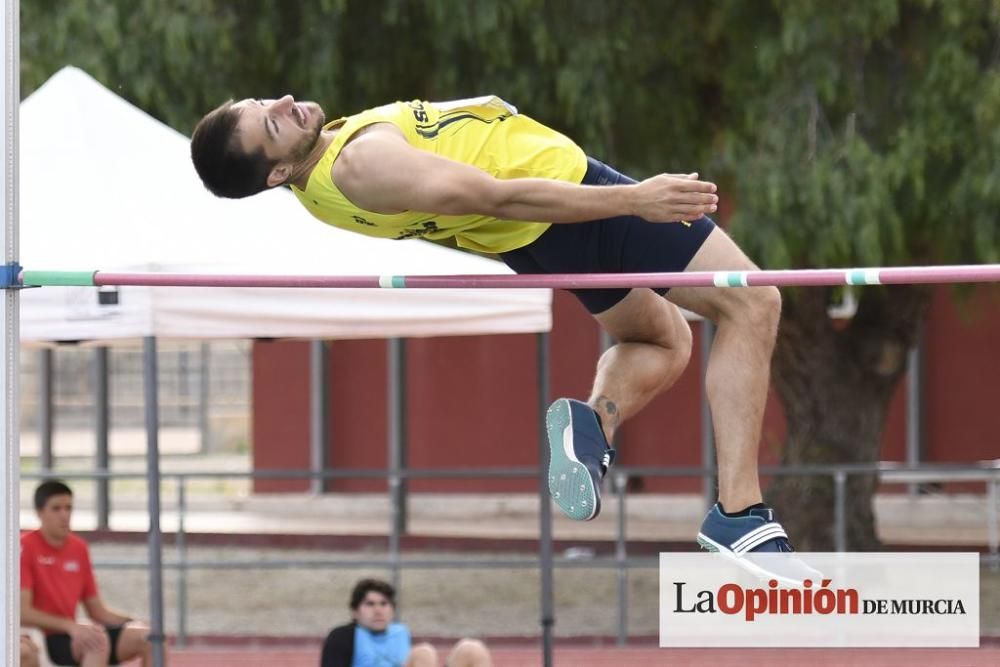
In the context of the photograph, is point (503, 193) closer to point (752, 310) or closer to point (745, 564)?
point (752, 310)

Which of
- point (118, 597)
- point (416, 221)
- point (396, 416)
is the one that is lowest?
point (118, 597)

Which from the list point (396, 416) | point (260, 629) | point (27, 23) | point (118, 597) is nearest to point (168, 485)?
point (396, 416)

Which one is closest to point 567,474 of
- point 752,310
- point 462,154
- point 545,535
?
point 752,310

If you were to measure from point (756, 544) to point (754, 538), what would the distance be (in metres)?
0.02

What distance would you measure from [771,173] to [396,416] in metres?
8.78

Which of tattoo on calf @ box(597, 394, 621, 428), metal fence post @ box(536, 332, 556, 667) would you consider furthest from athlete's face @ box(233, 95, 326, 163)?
metal fence post @ box(536, 332, 556, 667)

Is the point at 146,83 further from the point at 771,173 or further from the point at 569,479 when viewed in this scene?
→ the point at 569,479

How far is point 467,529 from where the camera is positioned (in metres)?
16.2

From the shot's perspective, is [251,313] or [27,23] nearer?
[251,313]

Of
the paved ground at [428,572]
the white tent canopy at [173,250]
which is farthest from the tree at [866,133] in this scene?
the paved ground at [428,572]

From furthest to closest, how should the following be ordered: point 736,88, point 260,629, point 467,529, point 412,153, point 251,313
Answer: point 467,529 < point 260,629 < point 736,88 < point 251,313 < point 412,153

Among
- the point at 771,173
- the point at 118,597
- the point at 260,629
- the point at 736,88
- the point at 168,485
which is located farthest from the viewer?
the point at 168,485

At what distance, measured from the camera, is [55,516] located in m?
7.64

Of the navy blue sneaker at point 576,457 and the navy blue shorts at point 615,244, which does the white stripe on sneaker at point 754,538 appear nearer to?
the navy blue sneaker at point 576,457
